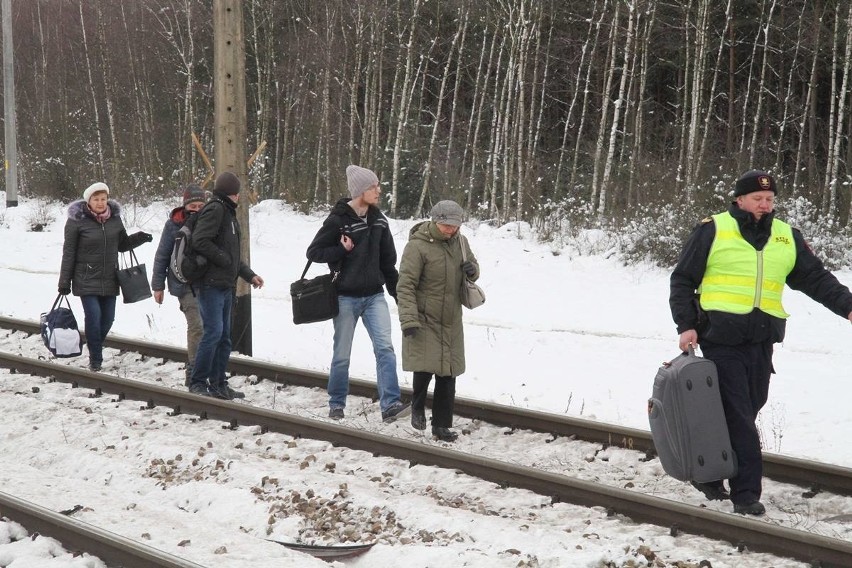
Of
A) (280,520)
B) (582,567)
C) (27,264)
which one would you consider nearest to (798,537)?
(582,567)

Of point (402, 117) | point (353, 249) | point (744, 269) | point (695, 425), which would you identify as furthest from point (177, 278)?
point (402, 117)

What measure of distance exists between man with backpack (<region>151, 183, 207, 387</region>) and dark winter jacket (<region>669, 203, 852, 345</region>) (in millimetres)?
4991

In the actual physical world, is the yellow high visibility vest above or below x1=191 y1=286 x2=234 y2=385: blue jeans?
above

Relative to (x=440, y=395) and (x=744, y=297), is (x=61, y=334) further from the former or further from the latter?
(x=744, y=297)

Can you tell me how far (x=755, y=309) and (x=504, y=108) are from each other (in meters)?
21.7

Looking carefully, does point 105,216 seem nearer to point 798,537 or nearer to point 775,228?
point 775,228

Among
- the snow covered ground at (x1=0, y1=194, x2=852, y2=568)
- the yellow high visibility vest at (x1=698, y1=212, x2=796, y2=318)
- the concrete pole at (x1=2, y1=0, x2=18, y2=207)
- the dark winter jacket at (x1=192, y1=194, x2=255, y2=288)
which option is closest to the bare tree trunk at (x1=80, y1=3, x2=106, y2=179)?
the concrete pole at (x1=2, y1=0, x2=18, y2=207)

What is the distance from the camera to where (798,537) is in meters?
4.91

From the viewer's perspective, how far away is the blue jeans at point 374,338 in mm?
8039

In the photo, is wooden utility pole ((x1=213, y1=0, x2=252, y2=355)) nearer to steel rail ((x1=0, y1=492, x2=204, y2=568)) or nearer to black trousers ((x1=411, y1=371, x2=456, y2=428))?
black trousers ((x1=411, y1=371, x2=456, y2=428))

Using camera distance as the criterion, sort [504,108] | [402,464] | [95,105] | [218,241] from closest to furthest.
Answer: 1. [402,464]
2. [218,241]
3. [504,108]
4. [95,105]

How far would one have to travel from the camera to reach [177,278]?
929cm

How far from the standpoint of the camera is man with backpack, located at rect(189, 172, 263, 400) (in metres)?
8.59

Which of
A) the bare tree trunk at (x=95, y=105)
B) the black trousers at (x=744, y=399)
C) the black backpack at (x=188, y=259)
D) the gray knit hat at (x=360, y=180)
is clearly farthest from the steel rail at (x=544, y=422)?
the bare tree trunk at (x=95, y=105)
